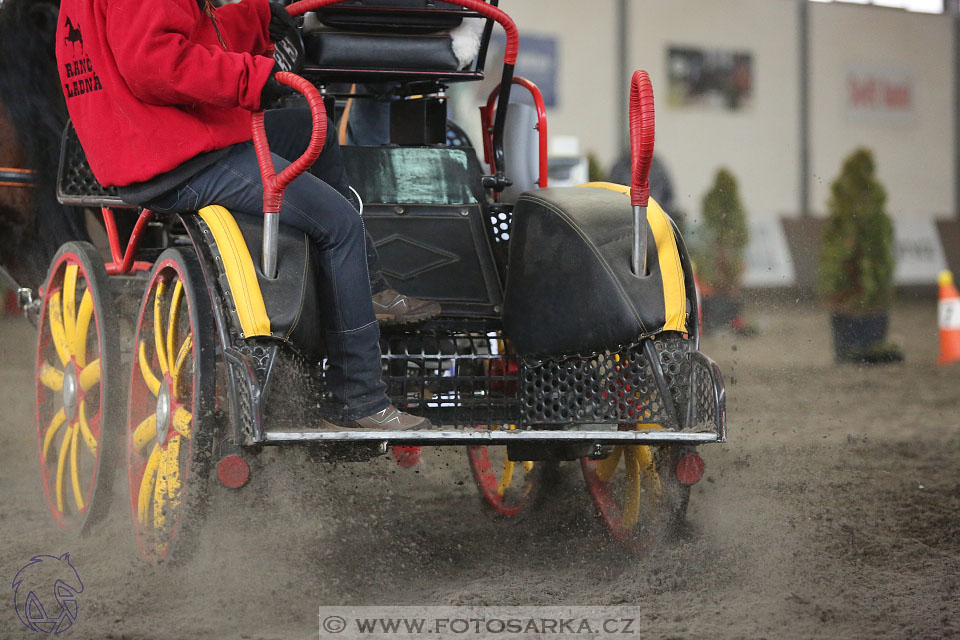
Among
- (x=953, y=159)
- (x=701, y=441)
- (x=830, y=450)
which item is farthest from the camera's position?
(x=953, y=159)

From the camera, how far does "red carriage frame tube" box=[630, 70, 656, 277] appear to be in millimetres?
3170

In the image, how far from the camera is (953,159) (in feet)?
70.6

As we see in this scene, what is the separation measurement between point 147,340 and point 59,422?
896 mm

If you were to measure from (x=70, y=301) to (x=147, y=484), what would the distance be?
1043 millimetres

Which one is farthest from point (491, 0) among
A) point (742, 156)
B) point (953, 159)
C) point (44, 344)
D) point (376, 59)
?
point (953, 159)

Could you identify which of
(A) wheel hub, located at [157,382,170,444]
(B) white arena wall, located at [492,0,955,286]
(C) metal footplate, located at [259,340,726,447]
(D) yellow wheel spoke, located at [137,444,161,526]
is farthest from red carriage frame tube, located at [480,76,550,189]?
(B) white arena wall, located at [492,0,955,286]

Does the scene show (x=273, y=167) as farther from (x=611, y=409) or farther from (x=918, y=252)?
(x=918, y=252)

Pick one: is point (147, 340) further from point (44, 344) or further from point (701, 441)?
point (701, 441)

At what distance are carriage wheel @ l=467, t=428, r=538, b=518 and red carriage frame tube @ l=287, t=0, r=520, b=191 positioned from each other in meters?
1.10

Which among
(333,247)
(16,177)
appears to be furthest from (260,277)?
(16,177)

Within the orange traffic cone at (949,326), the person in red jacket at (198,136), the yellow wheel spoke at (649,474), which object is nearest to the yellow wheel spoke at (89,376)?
the person in red jacket at (198,136)

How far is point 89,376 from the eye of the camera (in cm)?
420

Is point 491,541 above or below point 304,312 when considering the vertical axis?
below

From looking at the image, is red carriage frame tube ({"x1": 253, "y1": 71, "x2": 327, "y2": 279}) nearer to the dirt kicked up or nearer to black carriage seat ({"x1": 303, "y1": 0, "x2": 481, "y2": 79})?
the dirt kicked up
